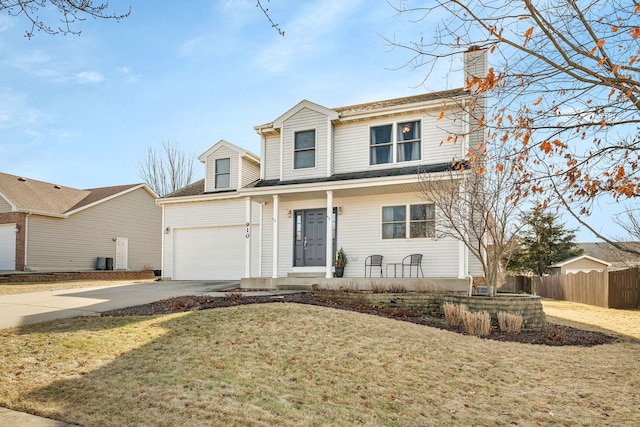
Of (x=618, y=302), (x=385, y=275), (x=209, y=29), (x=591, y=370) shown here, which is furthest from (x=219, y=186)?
(x=618, y=302)

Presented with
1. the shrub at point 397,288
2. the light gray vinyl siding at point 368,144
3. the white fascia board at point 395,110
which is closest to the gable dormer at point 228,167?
the light gray vinyl siding at point 368,144

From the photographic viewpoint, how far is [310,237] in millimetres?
16281

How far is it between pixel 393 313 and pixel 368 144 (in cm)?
710

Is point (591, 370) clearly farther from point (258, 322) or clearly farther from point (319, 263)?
point (319, 263)

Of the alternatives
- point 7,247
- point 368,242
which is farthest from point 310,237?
point 7,247

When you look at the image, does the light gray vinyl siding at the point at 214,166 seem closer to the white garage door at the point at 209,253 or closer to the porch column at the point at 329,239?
the white garage door at the point at 209,253

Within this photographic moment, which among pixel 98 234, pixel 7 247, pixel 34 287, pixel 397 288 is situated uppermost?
pixel 98 234

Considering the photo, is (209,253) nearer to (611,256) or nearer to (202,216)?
(202,216)

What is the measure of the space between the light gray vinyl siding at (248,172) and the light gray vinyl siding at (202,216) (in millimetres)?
914

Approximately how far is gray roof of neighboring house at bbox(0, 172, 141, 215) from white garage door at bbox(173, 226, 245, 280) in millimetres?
Result: 9150

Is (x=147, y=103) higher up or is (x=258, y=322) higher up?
(x=147, y=103)

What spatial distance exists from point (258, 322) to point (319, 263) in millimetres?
7961

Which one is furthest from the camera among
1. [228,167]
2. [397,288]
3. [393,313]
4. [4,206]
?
[4,206]

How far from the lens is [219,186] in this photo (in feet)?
64.7
